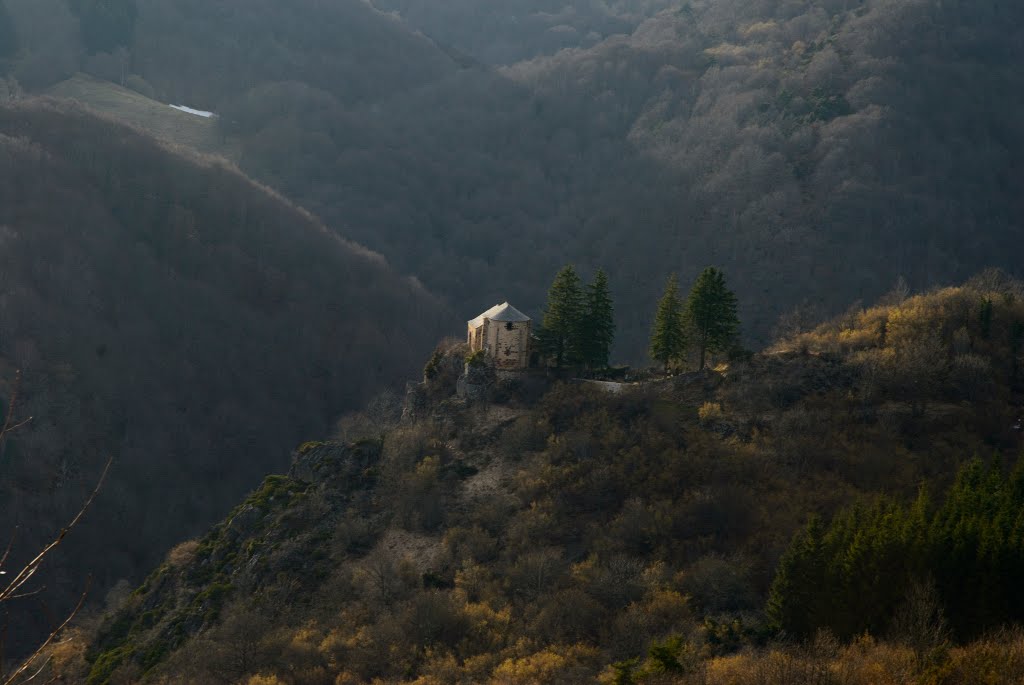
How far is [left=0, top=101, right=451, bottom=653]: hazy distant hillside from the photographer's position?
91875 mm

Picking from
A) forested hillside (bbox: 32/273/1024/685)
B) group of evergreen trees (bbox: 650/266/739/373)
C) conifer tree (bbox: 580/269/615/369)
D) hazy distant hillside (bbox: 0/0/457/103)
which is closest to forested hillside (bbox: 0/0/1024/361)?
hazy distant hillside (bbox: 0/0/457/103)

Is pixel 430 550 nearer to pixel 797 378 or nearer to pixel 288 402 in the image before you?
pixel 797 378

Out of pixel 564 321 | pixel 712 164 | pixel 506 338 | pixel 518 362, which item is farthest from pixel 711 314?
pixel 712 164

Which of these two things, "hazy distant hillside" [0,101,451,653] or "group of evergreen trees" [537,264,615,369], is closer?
"group of evergreen trees" [537,264,615,369]

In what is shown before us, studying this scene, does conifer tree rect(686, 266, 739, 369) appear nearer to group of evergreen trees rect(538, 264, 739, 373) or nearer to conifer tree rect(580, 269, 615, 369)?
group of evergreen trees rect(538, 264, 739, 373)

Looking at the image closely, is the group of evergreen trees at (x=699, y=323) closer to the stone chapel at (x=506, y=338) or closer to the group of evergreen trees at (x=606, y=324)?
the group of evergreen trees at (x=606, y=324)

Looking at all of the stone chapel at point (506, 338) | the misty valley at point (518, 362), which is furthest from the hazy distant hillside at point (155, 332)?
the stone chapel at point (506, 338)

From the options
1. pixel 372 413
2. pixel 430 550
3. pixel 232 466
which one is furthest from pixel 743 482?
pixel 232 466

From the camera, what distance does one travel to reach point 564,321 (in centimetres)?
5784

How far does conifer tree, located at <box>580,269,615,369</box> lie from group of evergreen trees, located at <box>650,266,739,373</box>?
10.2ft

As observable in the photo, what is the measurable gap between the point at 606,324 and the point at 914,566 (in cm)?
2802

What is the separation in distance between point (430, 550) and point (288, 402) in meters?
69.8

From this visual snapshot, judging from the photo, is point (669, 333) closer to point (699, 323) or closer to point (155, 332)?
point (699, 323)

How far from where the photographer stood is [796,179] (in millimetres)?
143375
